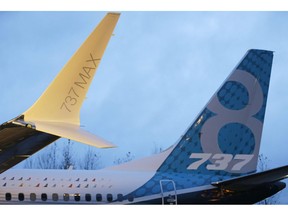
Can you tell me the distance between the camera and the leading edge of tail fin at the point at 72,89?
10.6 m

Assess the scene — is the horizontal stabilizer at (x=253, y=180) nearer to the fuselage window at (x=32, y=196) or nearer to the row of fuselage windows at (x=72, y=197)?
the row of fuselage windows at (x=72, y=197)

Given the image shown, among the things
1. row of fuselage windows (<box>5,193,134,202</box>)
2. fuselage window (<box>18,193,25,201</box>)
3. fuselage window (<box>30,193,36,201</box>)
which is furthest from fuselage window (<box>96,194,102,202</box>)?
fuselage window (<box>18,193,25,201</box>)

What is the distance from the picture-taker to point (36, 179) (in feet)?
65.3

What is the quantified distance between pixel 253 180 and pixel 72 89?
33.4ft

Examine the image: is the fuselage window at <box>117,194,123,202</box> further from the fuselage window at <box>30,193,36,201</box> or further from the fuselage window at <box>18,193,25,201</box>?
the fuselage window at <box>18,193,25,201</box>

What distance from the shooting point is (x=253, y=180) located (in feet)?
65.3

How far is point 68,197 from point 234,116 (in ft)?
21.9

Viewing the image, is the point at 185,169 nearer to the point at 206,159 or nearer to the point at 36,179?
the point at 206,159

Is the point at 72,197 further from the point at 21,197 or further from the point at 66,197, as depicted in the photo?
the point at 21,197

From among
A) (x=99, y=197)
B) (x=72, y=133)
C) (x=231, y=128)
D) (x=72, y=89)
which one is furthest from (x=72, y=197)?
(x=72, y=133)

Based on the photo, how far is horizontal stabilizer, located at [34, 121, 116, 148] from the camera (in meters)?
9.79

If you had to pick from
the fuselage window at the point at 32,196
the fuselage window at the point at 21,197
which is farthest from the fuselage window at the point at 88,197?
the fuselage window at the point at 21,197

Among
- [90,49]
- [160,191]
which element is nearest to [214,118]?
[160,191]

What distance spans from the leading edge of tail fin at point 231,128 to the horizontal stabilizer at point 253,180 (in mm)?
1618
